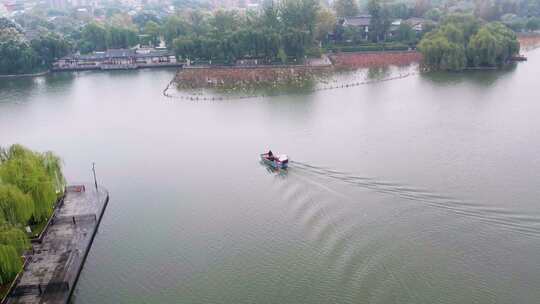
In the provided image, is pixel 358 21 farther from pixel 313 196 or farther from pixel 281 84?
pixel 313 196

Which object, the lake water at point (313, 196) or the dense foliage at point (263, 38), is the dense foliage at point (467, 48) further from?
the dense foliage at point (263, 38)

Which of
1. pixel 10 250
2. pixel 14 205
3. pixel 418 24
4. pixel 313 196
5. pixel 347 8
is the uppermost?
pixel 347 8

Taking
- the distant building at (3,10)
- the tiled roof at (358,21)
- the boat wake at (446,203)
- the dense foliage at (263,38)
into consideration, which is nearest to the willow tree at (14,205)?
the boat wake at (446,203)

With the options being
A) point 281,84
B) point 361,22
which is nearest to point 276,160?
point 281,84

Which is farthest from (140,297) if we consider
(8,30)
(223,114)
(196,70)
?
(8,30)

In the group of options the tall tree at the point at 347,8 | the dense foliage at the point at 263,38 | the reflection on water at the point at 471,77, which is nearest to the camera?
the reflection on water at the point at 471,77

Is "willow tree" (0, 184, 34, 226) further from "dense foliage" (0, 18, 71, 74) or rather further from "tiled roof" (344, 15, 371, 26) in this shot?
"tiled roof" (344, 15, 371, 26)

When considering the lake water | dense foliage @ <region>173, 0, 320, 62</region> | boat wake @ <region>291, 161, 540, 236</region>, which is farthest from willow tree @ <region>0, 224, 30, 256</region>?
dense foliage @ <region>173, 0, 320, 62</region>
